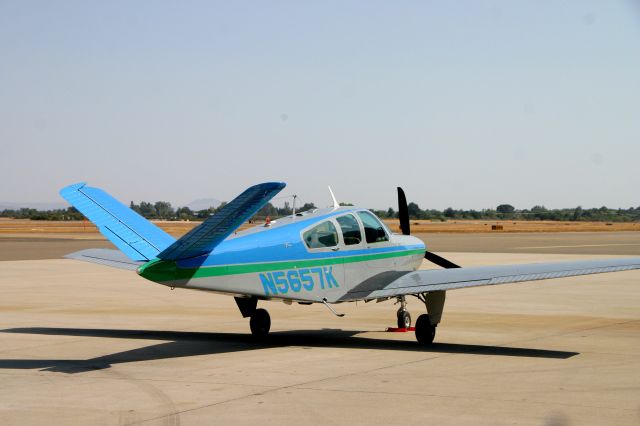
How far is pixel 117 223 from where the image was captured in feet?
46.4

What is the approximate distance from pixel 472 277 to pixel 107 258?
22.1ft

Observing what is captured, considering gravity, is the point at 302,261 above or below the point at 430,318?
above

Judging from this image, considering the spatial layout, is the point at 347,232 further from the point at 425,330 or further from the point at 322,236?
the point at 425,330

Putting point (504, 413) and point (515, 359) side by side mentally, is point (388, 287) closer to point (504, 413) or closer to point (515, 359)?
point (515, 359)

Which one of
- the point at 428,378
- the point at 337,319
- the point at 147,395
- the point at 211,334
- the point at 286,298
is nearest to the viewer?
the point at 147,395

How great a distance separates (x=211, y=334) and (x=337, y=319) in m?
3.65

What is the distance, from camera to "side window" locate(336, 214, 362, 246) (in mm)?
15219

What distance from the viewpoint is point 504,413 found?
367 inches

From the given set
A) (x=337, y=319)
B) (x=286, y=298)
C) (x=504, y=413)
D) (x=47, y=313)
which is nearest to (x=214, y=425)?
(x=504, y=413)

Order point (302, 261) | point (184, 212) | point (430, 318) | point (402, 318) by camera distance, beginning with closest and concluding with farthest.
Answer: point (302, 261) → point (430, 318) → point (402, 318) → point (184, 212)

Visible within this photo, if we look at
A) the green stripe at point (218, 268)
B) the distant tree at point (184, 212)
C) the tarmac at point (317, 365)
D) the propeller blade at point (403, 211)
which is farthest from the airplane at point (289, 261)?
the distant tree at point (184, 212)

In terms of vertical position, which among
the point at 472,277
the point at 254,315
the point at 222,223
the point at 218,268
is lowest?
the point at 254,315

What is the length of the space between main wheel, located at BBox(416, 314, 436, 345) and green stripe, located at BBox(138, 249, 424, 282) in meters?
1.46

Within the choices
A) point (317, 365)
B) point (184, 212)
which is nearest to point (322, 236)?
point (317, 365)
